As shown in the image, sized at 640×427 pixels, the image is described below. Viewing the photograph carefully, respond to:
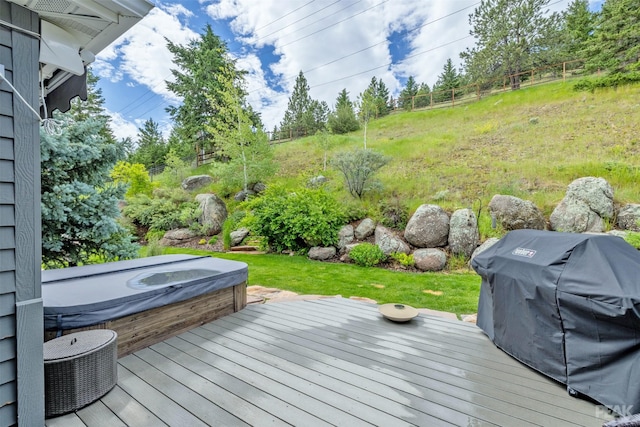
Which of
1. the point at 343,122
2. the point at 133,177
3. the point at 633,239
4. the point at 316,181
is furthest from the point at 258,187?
the point at 633,239

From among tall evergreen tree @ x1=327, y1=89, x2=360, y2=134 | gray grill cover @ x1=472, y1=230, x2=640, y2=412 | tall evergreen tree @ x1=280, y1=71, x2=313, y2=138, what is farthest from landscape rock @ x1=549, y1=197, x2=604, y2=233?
tall evergreen tree @ x1=280, y1=71, x2=313, y2=138

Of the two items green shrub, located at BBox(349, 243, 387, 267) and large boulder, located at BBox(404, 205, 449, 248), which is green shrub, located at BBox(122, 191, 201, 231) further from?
large boulder, located at BBox(404, 205, 449, 248)

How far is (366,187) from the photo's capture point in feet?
26.6

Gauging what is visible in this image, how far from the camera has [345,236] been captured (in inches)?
276

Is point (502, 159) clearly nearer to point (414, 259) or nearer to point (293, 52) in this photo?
point (414, 259)

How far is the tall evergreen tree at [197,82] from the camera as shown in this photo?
51.2 ft

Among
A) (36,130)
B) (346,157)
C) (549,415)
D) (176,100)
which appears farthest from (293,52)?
(549,415)

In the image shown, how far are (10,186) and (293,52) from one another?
15.2 metres

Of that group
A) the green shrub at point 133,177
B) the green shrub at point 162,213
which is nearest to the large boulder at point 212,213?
the green shrub at point 162,213

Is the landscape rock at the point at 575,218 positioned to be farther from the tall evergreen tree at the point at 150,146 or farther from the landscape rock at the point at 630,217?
the tall evergreen tree at the point at 150,146

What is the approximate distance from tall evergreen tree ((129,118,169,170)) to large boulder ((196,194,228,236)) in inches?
526

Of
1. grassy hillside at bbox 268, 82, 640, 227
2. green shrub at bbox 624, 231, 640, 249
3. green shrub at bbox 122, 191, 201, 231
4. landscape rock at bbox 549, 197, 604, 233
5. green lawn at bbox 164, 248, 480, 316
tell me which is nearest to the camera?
green lawn at bbox 164, 248, 480, 316

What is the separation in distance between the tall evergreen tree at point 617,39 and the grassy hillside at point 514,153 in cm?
166

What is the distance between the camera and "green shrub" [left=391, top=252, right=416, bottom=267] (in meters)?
5.93
